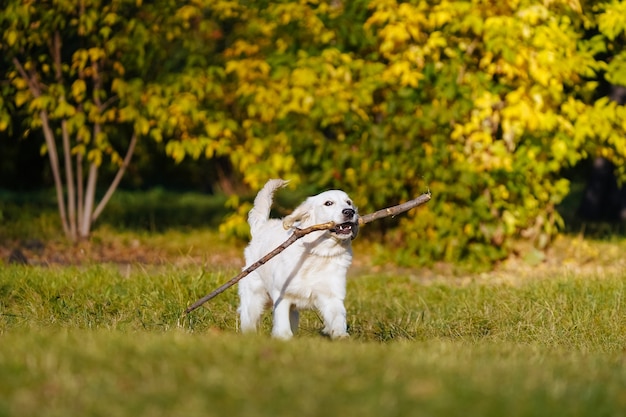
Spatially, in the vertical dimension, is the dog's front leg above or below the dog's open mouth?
below

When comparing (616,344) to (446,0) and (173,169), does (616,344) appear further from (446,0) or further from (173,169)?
(173,169)

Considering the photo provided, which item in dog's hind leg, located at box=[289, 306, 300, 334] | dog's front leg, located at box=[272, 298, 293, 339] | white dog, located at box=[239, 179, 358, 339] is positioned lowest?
dog's hind leg, located at box=[289, 306, 300, 334]

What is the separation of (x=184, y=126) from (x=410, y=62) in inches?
103

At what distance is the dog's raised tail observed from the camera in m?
7.57

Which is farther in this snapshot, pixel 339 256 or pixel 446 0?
pixel 446 0

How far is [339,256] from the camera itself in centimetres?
679

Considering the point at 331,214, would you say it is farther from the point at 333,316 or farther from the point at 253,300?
the point at 253,300

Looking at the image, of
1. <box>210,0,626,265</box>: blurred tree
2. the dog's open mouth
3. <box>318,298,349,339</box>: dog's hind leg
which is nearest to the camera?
<box>318,298,349,339</box>: dog's hind leg

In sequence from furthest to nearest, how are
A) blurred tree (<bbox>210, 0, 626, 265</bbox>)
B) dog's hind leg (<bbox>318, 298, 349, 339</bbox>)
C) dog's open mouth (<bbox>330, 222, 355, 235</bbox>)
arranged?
1. blurred tree (<bbox>210, 0, 626, 265</bbox>)
2. dog's open mouth (<bbox>330, 222, 355, 235</bbox>)
3. dog's hind leg (<bbox>318, 298, 349, 339</bbox>)

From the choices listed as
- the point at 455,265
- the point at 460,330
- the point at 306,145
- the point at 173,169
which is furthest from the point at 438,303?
the point at 173,169

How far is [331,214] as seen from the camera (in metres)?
6.71

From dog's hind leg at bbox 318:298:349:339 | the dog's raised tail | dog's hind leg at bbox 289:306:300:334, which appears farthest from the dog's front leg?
the dog's raised tail

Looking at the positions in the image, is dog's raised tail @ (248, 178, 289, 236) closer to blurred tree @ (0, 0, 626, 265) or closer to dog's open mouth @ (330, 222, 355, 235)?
dog's open mouth @ (330, 222, 355, 235)

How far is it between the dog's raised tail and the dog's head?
0.58m
